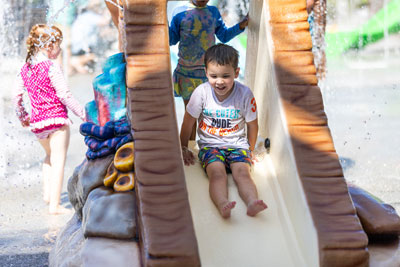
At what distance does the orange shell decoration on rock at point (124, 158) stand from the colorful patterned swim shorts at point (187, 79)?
113 centimetres

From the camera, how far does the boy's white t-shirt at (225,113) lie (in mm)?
3557

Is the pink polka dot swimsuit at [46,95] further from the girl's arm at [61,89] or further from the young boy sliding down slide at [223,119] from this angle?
the young boy sliding down slide at [223,119]

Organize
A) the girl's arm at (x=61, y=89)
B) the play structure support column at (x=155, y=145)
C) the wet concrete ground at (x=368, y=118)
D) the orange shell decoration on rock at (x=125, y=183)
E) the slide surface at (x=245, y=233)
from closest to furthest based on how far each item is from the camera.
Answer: the play structure support column at (x=155, y=145) → the slide surface at (x=245, y=233) → the orange shell decoration on rock at (x=125, y=183) → the girl's arm at (x=61, y=89) → the wet concrete ground at (x=368, y=118)

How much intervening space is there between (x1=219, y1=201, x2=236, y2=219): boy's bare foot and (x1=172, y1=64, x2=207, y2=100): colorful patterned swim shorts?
4.82 feet

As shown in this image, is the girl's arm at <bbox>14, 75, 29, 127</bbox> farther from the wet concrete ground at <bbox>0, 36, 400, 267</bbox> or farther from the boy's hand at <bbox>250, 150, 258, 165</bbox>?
the boy's hand at <bbox>250, 150, 258, 165</bbox>

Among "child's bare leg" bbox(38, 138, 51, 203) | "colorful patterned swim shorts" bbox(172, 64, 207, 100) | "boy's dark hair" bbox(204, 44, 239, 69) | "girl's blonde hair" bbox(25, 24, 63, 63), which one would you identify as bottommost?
"child's bare leg" bbox(38, 138, 51, 203)

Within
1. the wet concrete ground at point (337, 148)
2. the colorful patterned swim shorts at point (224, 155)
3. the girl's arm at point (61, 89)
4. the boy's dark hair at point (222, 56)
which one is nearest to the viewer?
the boy's dark hair at point (222, 56)

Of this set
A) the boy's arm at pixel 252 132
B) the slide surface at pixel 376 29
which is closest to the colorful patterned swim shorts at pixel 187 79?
the boy's arm at pixel 252 132

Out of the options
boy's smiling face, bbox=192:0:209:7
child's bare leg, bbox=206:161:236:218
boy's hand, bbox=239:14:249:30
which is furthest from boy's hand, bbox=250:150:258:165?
boy's smiling face, bbox=192:0:209:7

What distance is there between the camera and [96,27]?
1435 cm

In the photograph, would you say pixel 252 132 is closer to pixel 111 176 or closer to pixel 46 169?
pixel 111 176

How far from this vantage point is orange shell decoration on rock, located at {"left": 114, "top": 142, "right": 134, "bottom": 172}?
3213 millimetres

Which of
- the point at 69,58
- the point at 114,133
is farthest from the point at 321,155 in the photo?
the point at 69,58

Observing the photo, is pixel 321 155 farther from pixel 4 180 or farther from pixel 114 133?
pixel 4 180
